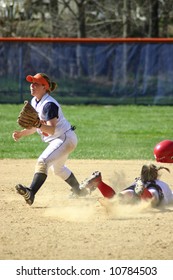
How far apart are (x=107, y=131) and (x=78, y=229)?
9607 mm

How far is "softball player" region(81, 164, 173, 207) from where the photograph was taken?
7969 millimetres

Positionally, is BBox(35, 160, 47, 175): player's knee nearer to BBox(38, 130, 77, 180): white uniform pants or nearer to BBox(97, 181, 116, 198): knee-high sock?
BBox(38, 130, 77, 180): white uniform pants

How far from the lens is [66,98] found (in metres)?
22.8

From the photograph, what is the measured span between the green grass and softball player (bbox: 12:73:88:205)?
4420mm

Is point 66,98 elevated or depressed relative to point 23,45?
depressed

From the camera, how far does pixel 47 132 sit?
8.05 meters

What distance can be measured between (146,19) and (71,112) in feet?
44.8

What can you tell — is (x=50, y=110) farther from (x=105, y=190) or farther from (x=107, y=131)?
(x=107, y=131)

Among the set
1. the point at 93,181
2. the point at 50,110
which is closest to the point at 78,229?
the point at 93,181

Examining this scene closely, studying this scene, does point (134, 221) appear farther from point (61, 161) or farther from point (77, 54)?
point (77, 54)

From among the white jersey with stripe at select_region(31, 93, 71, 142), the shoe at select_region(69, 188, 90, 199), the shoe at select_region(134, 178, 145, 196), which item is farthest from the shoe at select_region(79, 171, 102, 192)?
the white jersey with stripe at select_region(31, 93, 71, 142)

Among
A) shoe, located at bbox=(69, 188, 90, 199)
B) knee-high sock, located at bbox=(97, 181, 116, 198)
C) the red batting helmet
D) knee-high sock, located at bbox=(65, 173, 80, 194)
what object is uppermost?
the red batting helmet

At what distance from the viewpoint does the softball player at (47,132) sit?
316 inches
